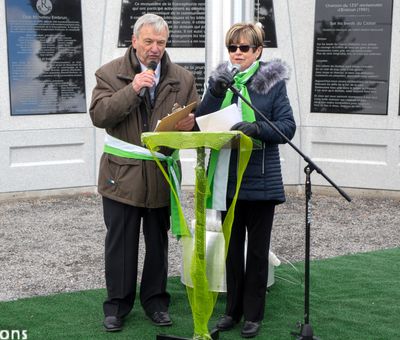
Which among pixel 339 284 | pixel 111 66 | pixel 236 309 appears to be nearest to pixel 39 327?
pixel 236 309

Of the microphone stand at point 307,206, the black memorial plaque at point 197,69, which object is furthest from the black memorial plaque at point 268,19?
the microphone stand at point 307,206

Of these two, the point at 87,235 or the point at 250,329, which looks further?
the point at 87,235

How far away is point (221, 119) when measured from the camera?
11.7 feet

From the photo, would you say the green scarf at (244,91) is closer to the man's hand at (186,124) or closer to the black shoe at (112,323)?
the man's hand at (186,124)

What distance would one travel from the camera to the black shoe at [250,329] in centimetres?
399

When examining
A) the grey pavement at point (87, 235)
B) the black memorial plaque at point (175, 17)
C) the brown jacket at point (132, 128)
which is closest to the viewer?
the brown jacket at point (132, 128)

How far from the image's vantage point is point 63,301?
464 centimetres

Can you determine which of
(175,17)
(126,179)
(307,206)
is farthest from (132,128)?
(175,17)

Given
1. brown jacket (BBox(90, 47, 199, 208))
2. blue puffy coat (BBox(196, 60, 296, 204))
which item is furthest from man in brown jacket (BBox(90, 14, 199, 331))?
blue puffy coat (BBox(196, 60, 296, 204))

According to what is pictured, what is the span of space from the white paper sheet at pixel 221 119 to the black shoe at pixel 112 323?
4.49 feet

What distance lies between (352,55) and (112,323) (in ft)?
16.4

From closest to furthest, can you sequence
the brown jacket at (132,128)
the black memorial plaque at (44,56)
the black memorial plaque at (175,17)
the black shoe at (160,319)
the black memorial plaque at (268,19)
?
1. the brown jacket at (132,128)
2. the black shoe at (160,319)
3. the black memorial plaque at (44,56)
4. the black memorial plaque at (175,17)
5. the black memorial plaque at (268,19)

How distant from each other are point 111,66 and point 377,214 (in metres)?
4.35

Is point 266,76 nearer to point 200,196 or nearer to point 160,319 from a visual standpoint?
point 200,196
